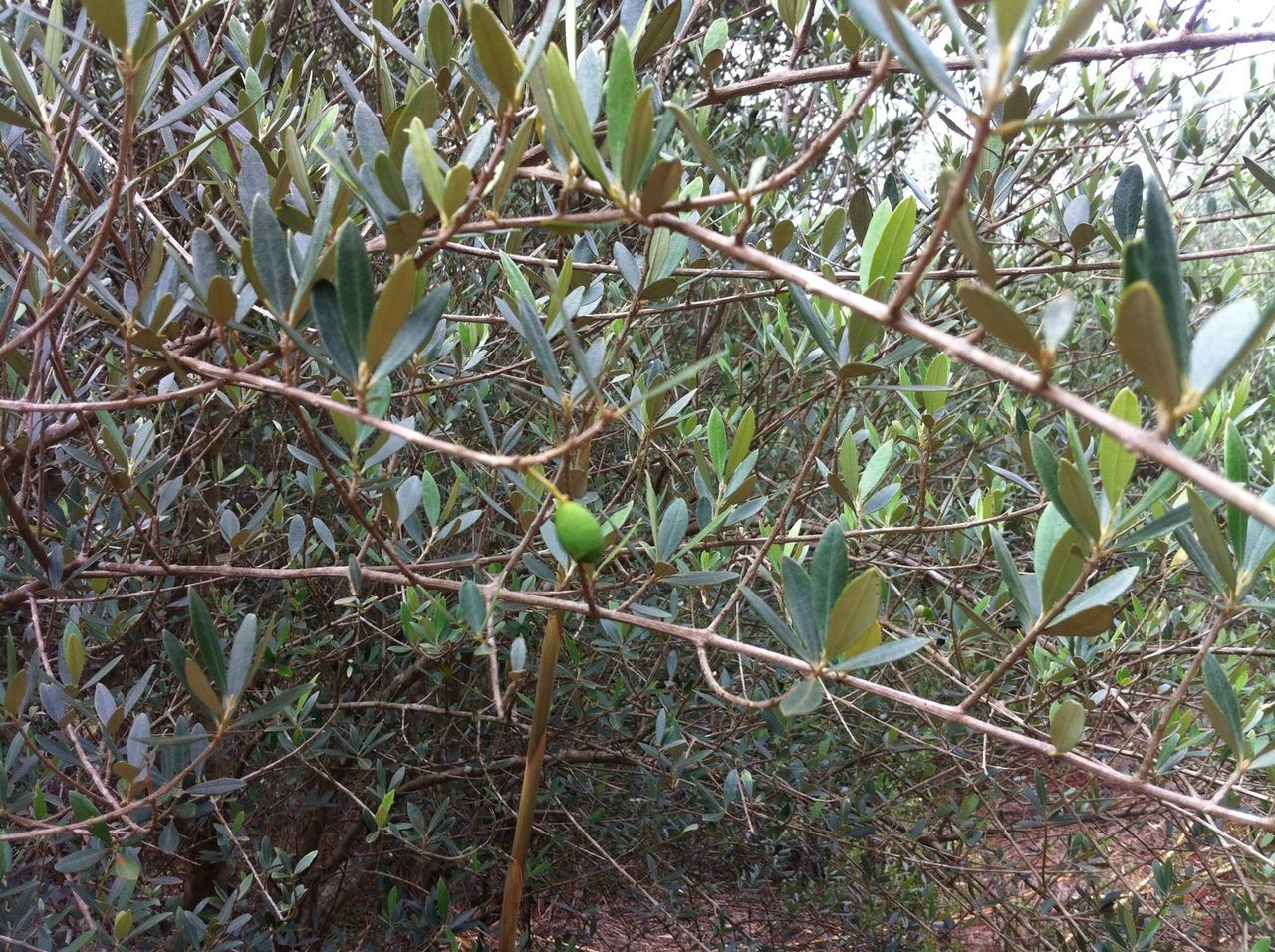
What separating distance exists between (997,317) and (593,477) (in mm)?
2208

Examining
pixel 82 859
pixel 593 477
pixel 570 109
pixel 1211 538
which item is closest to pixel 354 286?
pixel 570 109

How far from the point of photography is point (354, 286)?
2.11 feet

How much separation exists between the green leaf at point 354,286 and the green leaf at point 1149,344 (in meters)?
0.47

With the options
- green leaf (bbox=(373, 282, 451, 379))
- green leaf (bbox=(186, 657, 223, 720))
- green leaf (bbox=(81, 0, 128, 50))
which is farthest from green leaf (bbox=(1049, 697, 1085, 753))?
green leaf (bbox=(81, 0, 128, 50))

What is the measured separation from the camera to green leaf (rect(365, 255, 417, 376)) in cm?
63

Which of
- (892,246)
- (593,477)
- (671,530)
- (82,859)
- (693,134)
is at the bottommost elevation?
(593,477)

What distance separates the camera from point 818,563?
2.48 feet

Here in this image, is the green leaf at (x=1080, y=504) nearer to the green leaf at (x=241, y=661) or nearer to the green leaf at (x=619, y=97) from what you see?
the green leaf at (x=619, y=97)

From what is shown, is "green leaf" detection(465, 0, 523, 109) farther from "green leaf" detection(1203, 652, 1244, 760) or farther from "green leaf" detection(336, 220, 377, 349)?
"green leaf" detection(1203, 652, 1244, 760)

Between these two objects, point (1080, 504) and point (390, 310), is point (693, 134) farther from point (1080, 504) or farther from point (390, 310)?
point (1080, 504)

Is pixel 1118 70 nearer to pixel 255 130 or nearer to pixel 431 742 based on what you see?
pixel 255 130

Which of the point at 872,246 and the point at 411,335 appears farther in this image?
the point at 872,246

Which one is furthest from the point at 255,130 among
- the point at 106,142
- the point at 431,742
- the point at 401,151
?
the point at 431,742

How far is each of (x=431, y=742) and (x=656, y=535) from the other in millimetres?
1617
